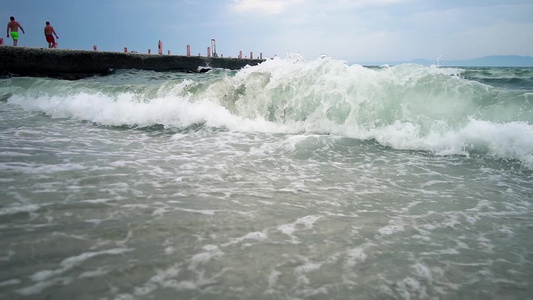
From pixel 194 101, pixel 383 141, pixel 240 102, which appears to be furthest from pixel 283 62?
pixel 383 141

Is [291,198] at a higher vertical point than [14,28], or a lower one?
lower

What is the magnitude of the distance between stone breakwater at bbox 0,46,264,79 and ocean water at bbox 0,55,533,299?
37.0ft

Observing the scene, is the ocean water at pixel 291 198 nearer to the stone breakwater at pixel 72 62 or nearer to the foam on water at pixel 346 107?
the foam on water at pixel 346 107

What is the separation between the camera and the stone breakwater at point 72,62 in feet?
50.0

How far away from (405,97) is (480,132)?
4.64 feet

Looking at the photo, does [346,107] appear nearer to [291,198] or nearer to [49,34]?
[291,198]

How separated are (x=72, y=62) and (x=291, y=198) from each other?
18.3 m

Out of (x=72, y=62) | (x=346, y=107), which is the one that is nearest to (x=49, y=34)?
(x=72, y=62)

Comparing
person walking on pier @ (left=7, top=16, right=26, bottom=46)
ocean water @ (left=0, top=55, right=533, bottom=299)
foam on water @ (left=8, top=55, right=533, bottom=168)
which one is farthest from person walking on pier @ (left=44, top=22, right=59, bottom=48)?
ocean water @ (left=0, top=55, right=533, bottom=299)

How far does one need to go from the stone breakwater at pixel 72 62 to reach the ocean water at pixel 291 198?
1128 cm

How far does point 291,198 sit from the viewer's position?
9.46ft

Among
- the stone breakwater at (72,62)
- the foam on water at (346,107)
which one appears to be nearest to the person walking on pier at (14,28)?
the stone breakwater at (72,62)

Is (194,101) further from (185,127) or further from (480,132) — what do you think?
(480,132)

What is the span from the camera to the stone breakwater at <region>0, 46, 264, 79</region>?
599 inches
